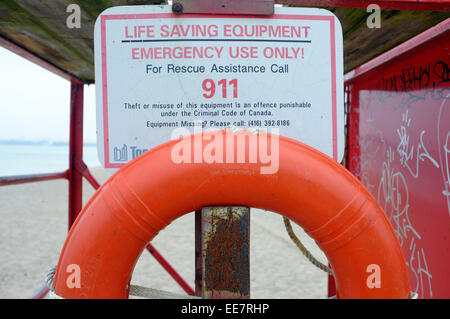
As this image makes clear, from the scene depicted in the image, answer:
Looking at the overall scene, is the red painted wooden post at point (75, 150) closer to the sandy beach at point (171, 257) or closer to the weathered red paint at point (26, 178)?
the weathered red paint at point (26, 178)

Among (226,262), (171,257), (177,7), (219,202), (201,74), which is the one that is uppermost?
(177,7)

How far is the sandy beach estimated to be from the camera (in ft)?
12.0

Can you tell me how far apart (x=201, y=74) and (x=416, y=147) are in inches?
50.0

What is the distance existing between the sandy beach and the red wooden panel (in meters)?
1.77

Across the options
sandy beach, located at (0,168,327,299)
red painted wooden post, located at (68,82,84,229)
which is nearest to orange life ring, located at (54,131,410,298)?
red painted wooden post, located at (68,82,84,229)

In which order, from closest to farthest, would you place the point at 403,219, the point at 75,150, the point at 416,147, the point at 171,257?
the point at 416,147
the point at 403,219
the point at 75,150
the point at 171,257

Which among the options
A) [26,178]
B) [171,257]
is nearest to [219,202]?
[26,178]

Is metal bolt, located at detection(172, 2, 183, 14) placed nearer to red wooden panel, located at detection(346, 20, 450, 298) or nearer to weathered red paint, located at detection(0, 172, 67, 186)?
red wooden panel, located at detection(346, 20, 450, 298)

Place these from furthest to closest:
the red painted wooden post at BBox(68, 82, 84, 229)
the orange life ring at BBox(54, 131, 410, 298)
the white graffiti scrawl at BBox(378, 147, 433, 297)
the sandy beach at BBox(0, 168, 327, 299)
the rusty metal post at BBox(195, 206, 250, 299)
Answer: the sandy beach at BBox(0, 168, 327, 299) → the red painted wooden post at BBox(68, 82, 84, 229) → the white graffiti scrawl at BBox(378, 147, 433, 297) → the rusty metal post at BBox(195, 206, 250, 299) → the orange life ring at BBox(54, 131, 410, 298)

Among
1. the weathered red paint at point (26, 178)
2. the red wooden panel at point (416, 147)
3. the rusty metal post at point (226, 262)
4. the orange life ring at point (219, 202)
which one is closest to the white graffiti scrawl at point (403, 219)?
the red wooden panel at point (416, 147)

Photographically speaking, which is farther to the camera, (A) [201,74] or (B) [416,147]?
(B) [416,147]

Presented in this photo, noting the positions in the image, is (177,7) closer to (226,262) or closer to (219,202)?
(219,202)

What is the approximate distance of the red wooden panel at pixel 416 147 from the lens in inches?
61.4

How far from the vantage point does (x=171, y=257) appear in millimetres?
4699
